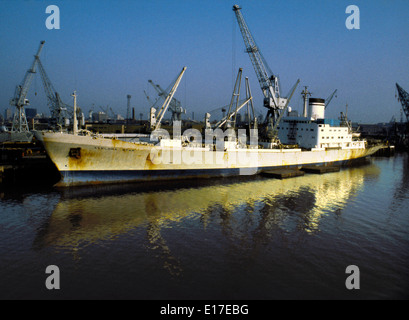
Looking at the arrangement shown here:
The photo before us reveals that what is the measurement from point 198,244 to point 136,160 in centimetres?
1542

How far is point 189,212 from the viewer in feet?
69.4

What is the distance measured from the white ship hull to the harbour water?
2.04 m

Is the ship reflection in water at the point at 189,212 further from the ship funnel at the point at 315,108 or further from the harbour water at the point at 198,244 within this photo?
the ship funnel at the point at 315,108

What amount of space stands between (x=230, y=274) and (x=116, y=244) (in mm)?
6539

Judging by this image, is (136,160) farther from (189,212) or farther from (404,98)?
(404,98)

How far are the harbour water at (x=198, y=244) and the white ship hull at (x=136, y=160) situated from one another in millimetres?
2039

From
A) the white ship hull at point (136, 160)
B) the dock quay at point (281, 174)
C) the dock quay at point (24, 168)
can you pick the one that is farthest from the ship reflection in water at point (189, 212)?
the dock quay at point (24, 168)

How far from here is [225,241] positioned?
16.0m

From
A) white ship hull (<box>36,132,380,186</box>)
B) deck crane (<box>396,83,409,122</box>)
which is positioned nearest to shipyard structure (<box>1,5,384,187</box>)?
white ship hull (<box>36,132,380,186</box>)

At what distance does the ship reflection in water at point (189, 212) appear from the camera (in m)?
16.1
